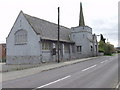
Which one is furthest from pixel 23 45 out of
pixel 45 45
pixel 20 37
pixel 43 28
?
pixel 43 28

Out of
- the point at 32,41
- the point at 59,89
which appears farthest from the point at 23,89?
the point at 32,41

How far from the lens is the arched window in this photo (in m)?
33.8

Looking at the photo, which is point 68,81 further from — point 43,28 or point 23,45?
point 43,28

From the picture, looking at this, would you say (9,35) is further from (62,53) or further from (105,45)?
(105,45)

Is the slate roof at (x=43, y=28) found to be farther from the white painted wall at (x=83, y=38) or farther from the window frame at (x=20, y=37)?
the white painted wall at (x=83, y=38)

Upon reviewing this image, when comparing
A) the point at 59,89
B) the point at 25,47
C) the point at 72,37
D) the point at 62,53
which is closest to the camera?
the point at 59,89

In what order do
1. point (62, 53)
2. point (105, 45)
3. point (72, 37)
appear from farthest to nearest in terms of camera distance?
point (105, 45), point (72, 37), point (62, 53)

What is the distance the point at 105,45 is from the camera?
221ft

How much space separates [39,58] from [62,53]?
938cm

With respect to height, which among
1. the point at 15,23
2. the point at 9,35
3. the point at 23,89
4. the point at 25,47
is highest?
the point at 15,23

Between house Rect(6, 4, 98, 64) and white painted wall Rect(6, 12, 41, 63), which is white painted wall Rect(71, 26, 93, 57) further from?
white painted wall Rect(6, 12, 41, 63)

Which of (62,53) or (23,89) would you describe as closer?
(23,89)

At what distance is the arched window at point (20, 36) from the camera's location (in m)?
33.8

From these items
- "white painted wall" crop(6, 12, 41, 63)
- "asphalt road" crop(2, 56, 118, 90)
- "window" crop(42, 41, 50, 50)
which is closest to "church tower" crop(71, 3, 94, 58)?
"window" crop(42, 41, 50, 50)
